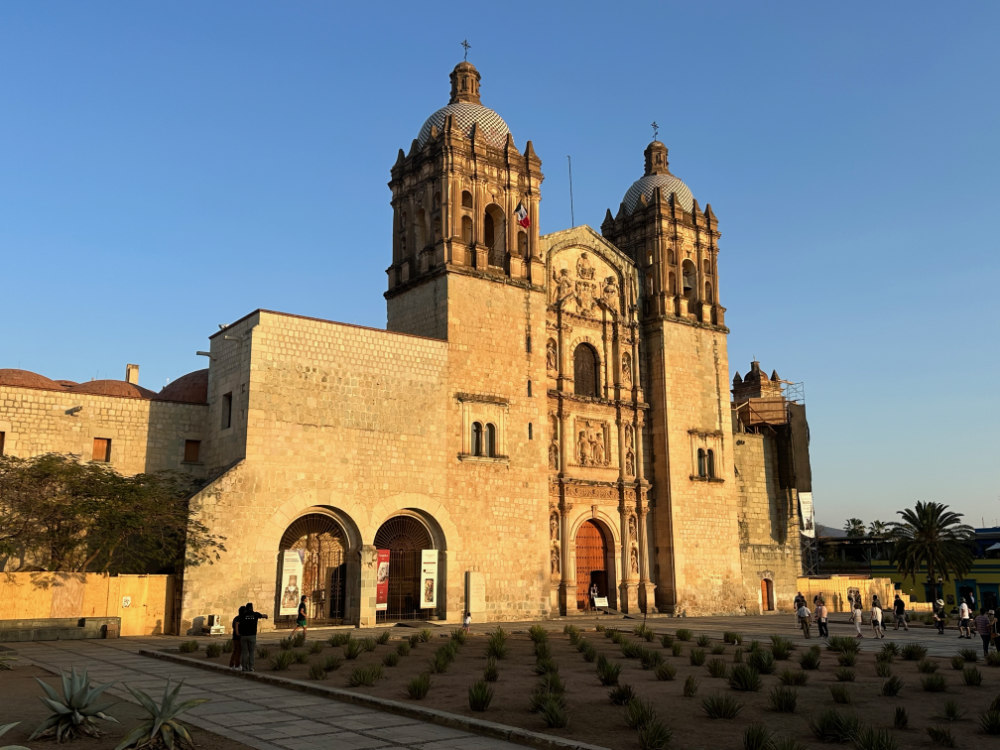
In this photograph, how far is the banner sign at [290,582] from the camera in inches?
1013

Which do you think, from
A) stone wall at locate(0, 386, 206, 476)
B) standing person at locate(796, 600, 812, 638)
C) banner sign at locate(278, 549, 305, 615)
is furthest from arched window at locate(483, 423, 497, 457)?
standing person at locate(796, 600, 812, 638)

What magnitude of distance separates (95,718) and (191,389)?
22035 mm

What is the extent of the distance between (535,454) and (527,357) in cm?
369

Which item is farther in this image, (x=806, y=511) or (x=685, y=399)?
(x=806, y=511)

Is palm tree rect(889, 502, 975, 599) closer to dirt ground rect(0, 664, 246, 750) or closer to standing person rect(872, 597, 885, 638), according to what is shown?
standing person rect(872, 597, 885, 638)

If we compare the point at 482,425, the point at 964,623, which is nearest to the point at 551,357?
the point at 482,425

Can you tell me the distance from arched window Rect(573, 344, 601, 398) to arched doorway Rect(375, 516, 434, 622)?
10081 millimetres

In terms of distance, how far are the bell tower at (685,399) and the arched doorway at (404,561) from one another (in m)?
11.6

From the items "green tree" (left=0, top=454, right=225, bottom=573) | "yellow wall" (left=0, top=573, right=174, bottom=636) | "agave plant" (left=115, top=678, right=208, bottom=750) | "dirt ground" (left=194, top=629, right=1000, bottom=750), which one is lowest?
"dirt ground" (left=194, top=629, right=1000, bottom=750)

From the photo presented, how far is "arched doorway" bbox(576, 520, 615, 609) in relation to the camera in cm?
3428

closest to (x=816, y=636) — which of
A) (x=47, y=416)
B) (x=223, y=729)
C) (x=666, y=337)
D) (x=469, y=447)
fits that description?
(x=469, y=447)

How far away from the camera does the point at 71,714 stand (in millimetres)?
9492

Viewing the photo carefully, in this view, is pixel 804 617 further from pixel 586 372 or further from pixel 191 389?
pixel 191 389

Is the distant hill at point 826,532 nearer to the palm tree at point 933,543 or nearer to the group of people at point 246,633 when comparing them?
the palm tree at point 933,543
